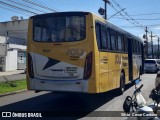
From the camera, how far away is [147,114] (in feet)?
21.8

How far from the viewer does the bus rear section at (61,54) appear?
32.7 feet

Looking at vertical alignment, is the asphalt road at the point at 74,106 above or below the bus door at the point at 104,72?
below

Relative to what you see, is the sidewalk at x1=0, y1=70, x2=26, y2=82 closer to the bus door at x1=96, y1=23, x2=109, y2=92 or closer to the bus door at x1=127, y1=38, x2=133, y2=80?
the bus door at x1=127, y1=38, x2=133, y2=80

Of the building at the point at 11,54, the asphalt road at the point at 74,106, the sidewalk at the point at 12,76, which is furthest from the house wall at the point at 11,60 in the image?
the asphalt road at the point at 74,106

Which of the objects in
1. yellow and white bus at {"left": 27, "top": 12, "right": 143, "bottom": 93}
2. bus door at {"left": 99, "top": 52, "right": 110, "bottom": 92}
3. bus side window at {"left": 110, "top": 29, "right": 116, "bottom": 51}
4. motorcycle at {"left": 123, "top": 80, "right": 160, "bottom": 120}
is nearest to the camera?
motorcycle at {"left": 123, "top": 80, "right": 160, "bottom": 120}

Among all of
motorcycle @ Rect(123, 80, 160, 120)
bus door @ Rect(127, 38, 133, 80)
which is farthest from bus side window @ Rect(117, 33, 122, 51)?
motorcycle @ Rect(123, 80, 160, 120)

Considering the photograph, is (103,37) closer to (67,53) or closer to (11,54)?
(67,53)

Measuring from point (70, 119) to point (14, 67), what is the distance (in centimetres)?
3951

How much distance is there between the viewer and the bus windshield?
10.1 meters

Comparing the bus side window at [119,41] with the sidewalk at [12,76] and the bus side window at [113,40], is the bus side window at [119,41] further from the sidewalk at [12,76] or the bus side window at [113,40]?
the sidewalk at [12,76]

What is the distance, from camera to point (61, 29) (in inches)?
406

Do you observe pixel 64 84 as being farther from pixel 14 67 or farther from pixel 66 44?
pixel 14 67

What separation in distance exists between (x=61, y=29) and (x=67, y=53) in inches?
34.3

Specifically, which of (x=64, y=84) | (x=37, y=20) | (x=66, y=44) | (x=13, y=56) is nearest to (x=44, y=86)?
(x=64, y=84)
